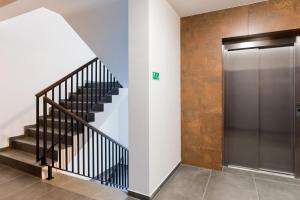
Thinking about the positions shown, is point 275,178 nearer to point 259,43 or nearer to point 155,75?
point 259,43

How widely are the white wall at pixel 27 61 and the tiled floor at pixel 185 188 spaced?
4.48 ft

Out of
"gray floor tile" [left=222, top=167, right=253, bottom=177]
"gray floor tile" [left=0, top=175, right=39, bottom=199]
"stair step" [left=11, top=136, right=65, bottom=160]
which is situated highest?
"stair step" [left=11, top=136, right=65, bottom=160]

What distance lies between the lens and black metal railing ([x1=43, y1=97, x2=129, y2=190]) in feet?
9.84

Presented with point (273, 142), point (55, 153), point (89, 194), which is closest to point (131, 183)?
point (89, 194)

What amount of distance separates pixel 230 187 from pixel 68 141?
2.77 metres

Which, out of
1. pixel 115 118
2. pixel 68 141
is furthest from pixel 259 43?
pixel 115 118

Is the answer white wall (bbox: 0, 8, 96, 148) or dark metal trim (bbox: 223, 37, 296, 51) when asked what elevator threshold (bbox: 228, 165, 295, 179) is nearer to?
dark metal trim (bbox: 223, 37, 296, 51)

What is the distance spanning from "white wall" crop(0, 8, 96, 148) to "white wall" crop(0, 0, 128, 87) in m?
0.75

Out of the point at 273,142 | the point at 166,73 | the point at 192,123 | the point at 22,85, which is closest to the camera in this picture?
the point at 166,73

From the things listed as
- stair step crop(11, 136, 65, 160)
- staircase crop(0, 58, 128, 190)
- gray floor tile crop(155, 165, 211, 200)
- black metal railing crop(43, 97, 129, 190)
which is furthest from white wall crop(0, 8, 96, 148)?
gray floor tile crop(155, 165, 211, 200)

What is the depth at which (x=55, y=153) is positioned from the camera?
3240mm

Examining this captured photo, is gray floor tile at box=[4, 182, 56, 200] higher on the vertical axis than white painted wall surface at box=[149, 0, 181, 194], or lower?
lower

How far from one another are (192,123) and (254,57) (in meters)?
1.39

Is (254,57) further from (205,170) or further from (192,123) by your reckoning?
(205,170)
